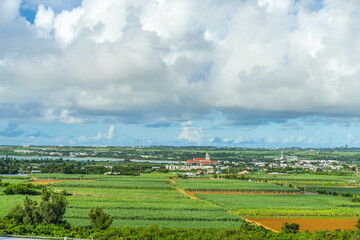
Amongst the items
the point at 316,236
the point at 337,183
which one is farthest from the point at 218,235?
the point at 337,183

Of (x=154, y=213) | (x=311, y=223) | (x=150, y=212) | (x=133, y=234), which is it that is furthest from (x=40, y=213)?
(x=311, y=223)

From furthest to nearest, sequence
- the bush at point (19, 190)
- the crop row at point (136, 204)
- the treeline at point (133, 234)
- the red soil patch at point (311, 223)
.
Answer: the bush at point (19, 190) → the crop row at point (136, 204) → the red soil patch at point (311, 223) → the treeline at point (133, 234)

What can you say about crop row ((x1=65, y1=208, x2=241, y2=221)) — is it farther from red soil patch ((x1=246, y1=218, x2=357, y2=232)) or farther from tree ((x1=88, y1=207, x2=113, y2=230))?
tree ((x1=88, y1=207, x2=113, y2=230))

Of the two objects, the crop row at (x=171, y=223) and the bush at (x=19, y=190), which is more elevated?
the bush at (x=19, y=190)

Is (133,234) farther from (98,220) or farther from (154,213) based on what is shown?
(154,213)

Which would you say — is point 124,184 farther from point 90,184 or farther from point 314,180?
point 314,180

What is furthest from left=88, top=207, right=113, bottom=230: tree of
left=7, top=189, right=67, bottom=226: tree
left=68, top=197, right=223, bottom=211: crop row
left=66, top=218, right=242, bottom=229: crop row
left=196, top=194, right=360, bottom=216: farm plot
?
left=196, top=194, right=360, bottom=216: farm plot

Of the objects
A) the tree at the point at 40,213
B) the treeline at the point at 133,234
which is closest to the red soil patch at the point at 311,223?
the treeline at the point at 133,234

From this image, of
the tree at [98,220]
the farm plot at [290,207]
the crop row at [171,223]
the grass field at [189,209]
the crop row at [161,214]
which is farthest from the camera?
the farm plot at [290,207]

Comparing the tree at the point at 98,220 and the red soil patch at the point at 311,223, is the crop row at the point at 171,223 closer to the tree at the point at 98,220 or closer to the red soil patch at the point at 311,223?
the red soil patch at the point at 311,223
